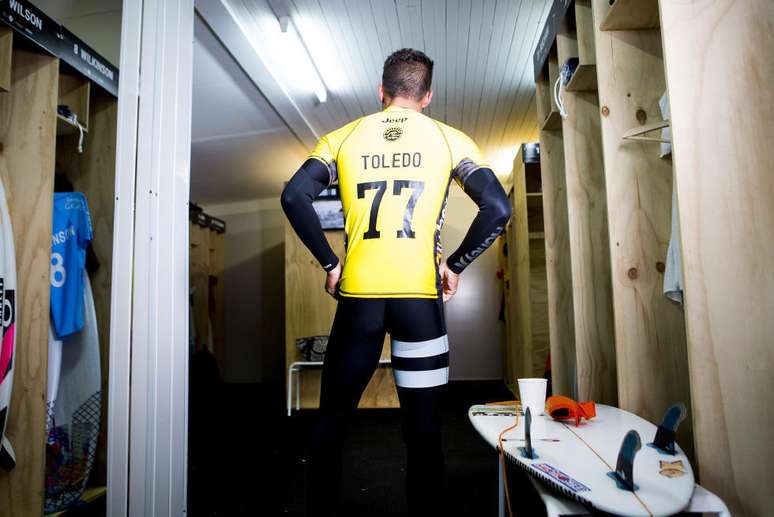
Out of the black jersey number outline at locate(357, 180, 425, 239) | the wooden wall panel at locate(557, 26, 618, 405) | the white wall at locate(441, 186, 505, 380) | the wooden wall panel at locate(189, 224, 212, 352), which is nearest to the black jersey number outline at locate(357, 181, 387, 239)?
the black jersey number outline at locate(357, 180, 425, 239)

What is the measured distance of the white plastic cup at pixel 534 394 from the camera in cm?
121

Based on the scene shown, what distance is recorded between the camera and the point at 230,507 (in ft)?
5.98

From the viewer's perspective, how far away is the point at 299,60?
292cm

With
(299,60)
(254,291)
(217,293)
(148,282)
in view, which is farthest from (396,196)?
(254,291)

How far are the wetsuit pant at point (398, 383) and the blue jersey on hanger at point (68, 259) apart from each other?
120cm

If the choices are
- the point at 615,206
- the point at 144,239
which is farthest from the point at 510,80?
the point at 144,239

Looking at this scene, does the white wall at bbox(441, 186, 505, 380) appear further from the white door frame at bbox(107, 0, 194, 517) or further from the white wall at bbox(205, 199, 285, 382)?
the white door frame at bbox(107, 0, 194, 517)

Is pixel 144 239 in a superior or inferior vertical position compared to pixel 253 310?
superior

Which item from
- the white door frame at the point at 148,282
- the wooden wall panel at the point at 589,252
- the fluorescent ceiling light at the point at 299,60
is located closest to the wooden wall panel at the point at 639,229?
the wooden wall panel at the point at 589,252

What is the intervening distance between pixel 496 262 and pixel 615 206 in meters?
3.79

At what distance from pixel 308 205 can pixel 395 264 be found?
12.5 inches

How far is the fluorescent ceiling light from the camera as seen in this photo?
2.61 m

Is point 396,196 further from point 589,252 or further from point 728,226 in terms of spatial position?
point 589,252

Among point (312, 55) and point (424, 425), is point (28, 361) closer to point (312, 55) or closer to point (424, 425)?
point (424, 425)
